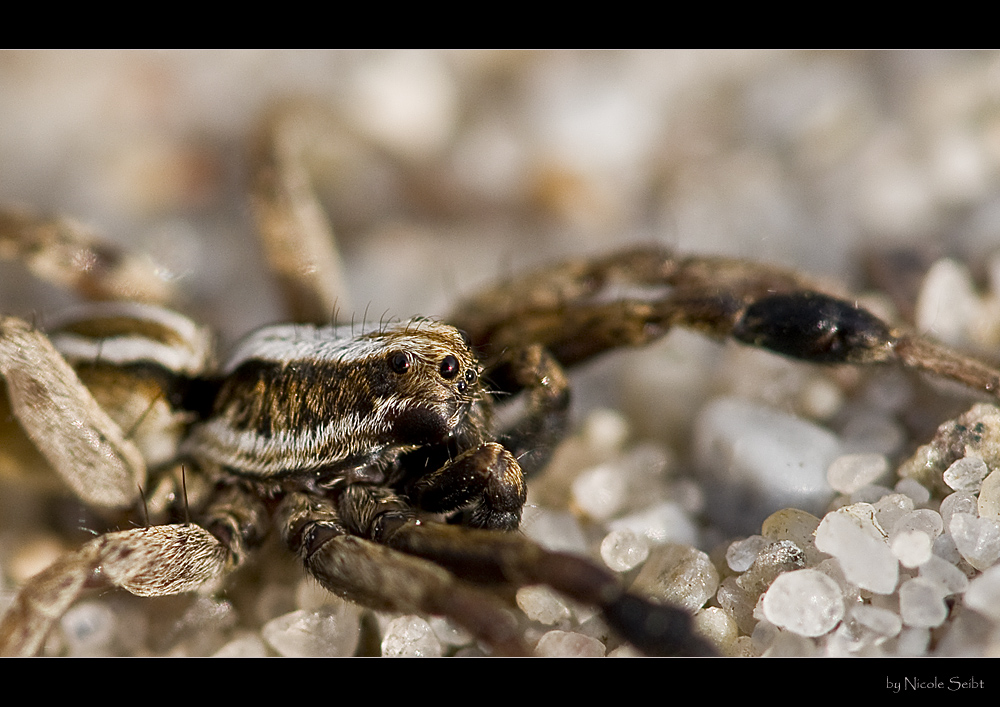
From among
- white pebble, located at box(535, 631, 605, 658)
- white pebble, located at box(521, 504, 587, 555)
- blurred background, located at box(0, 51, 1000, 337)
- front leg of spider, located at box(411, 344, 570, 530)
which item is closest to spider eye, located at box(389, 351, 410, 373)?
front leg of spider, located at box(411, 344, 570, 530)

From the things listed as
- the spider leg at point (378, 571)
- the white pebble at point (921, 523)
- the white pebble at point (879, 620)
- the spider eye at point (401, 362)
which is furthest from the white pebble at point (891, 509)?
the spider eye at point (401, 362)

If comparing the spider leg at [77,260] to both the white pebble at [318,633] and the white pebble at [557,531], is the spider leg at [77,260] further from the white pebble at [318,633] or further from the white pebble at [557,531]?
the white pebble at [557,531]

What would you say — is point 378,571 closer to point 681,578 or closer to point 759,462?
point 681,578

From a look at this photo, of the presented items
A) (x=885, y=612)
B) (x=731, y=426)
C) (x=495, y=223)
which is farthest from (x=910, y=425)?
(x=495, y=223)

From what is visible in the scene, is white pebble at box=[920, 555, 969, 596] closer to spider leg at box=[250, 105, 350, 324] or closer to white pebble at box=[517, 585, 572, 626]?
white pebble at box=[517, 585, 572, 626]

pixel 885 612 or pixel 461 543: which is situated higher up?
pixel 461 543
